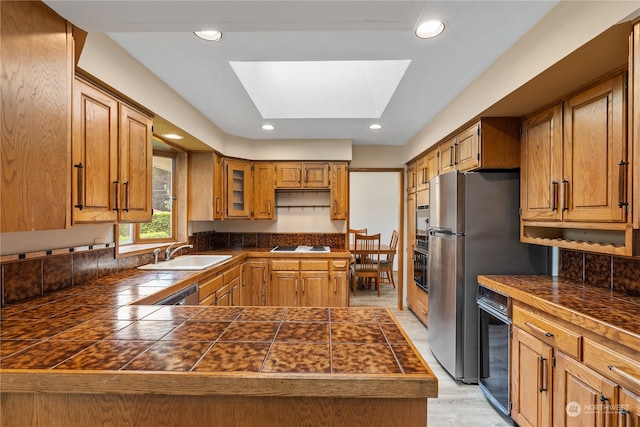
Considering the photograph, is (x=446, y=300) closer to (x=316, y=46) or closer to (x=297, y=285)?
(x=297, y=285)

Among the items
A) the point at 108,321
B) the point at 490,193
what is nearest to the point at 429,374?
the point at 108,321

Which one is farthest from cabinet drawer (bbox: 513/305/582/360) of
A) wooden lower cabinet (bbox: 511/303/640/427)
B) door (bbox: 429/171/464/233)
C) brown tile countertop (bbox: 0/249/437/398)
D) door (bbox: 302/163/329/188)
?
door (bbox: 302/163/329/188)

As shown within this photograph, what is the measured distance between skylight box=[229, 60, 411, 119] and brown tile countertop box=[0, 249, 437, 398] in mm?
1928

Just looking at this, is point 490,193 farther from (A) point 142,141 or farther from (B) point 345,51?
(A) point 142,141

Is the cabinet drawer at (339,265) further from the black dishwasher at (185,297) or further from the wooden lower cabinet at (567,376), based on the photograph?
the wooden lower cabinet at (567,376)

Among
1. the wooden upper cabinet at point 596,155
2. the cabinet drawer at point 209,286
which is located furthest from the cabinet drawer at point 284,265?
the wooden upper cabinet at point 596,155

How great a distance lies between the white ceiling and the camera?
3.67ft

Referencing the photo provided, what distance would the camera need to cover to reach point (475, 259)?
2281 mm

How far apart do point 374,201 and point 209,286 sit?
463 cm

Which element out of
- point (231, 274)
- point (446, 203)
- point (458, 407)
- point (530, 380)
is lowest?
point (458, 407)

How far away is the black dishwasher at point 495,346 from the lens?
6.33ft

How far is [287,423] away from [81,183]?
1485 mm

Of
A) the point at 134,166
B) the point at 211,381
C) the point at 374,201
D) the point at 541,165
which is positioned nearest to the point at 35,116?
the point at 134,166

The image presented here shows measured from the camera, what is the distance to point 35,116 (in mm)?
1062
